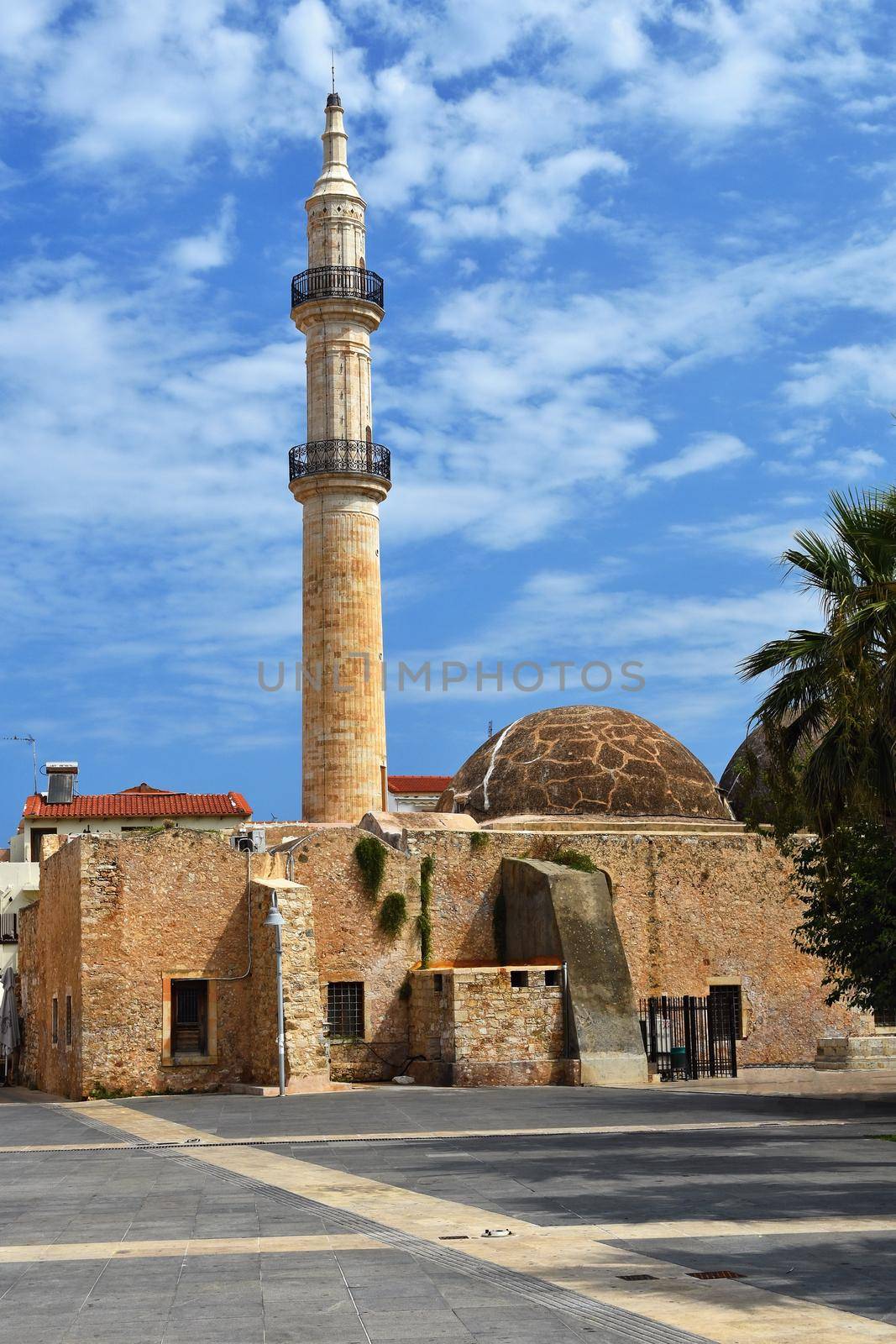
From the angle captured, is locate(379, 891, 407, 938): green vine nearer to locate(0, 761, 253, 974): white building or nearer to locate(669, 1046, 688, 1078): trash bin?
locate(669, 1046, 688, 1078): trash bin

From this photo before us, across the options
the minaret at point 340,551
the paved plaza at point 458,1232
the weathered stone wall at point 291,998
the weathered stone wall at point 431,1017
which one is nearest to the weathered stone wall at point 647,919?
the weathered stone wall at point 431,1017

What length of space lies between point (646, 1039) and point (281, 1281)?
57.8ft

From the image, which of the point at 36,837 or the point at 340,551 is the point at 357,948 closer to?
the point at 340,551

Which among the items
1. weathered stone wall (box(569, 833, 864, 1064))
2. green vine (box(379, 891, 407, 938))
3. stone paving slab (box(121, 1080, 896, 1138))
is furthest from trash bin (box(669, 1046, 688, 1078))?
green vine (box(379, 891, 407, 938))

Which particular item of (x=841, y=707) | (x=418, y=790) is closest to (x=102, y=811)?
(x=418, y=790)

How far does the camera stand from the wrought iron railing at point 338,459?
102 feet

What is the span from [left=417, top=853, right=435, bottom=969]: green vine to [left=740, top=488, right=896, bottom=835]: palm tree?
1041 centimetres

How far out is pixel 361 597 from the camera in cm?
3102

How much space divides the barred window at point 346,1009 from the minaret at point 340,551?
6649mm

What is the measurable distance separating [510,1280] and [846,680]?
7554 millimetres

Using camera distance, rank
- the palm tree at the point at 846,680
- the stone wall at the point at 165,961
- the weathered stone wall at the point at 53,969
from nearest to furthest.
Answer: the palm tree at the point at 846,680 → the stone wall at the point at 165,961 → the weathered stone wall at the point at 53,969

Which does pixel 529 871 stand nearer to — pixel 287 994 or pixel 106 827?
Answer: pixel 287 994

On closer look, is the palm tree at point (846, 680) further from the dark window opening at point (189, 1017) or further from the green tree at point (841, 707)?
the dark window opening at point (189, 1017)

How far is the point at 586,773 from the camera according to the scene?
29.7 m
